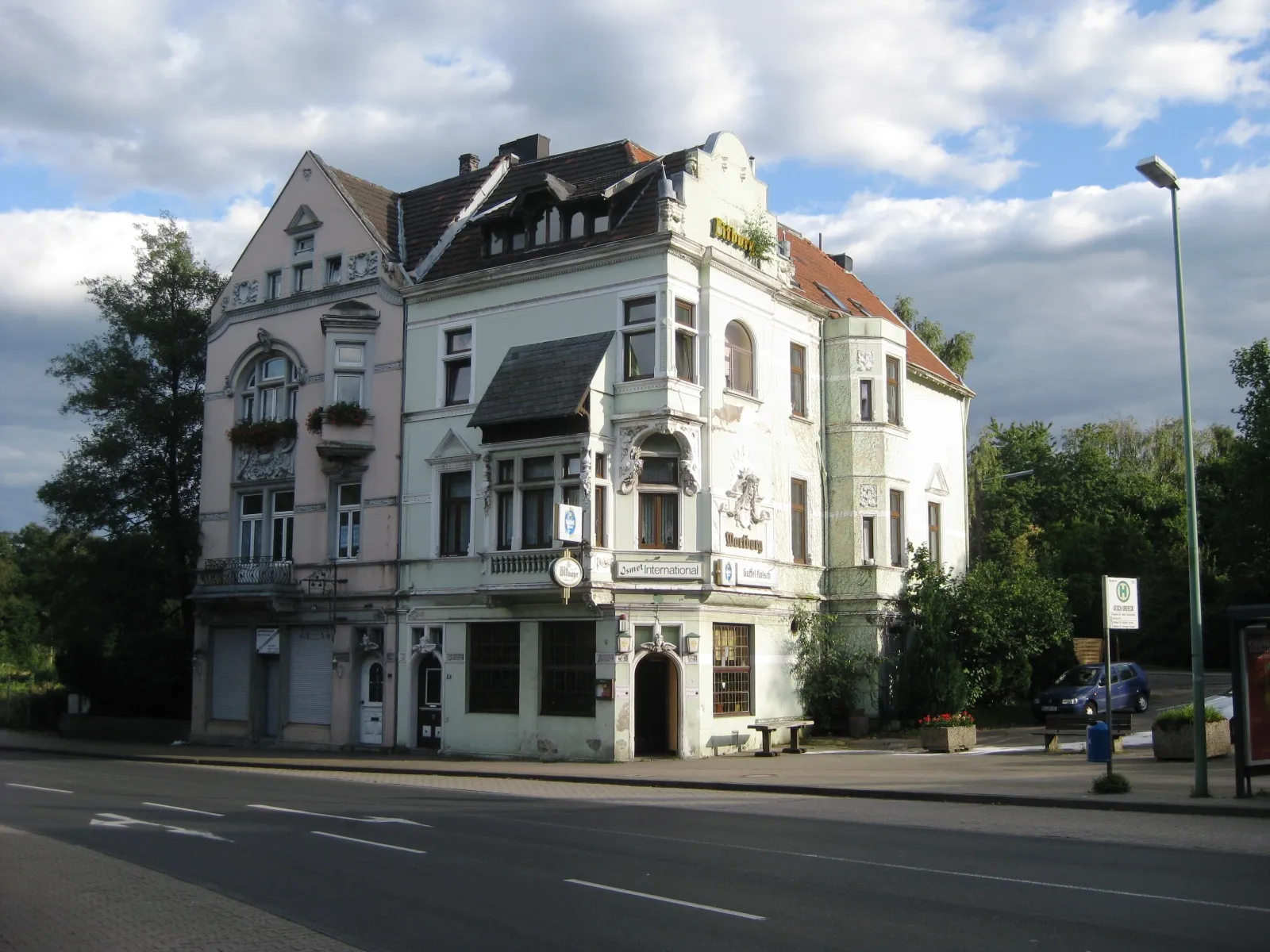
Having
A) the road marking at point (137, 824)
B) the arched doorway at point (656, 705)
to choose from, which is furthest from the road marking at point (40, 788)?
the arched doorway at point (656, 705)

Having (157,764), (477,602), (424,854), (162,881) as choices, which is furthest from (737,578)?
(162,881)

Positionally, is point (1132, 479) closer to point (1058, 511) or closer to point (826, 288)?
point (1058, 511)

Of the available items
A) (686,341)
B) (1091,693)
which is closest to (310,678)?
(686,341)

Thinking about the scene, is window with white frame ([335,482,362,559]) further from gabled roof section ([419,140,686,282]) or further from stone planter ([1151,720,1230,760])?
stone planter ([1151,720,1230,760])

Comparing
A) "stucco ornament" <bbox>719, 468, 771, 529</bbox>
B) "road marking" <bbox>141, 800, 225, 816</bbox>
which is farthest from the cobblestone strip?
"stucco ornament" <bbox>719, 468, 771, 529</bbox>

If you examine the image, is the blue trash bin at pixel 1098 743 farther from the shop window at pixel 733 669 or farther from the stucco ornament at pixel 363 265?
the stucco ornament at pixel 363 265

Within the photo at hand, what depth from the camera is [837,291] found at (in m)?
38.8

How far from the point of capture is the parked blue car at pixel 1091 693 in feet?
114

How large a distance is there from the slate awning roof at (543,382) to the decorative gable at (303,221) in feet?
30.3

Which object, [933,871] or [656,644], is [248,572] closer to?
[656,644]

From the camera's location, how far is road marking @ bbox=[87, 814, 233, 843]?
1472 centimetres

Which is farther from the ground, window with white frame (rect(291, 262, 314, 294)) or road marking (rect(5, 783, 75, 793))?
window with white frame (rect(291, 262, 314, 294))

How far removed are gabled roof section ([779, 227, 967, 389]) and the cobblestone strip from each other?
83.6ft

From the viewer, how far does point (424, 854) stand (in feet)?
42.9
